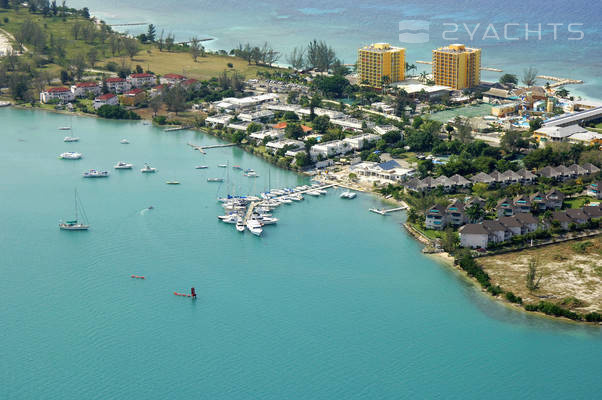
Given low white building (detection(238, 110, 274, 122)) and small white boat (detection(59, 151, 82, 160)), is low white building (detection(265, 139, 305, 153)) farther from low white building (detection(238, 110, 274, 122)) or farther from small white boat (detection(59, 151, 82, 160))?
small white boat (detection(59, 151, 82, 160))

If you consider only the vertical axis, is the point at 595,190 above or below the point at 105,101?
below

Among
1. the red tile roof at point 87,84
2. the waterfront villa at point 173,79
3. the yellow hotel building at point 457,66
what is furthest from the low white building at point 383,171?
the red tile roof at point 87,84

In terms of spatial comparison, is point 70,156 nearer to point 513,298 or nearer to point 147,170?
point 147,170

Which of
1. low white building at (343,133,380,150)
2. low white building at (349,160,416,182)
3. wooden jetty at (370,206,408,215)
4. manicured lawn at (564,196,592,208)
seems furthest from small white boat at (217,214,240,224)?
manicured lawn at (564,196,592,208)

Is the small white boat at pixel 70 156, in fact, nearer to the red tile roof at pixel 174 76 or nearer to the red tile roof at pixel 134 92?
the red tile roof at pixel 134 92

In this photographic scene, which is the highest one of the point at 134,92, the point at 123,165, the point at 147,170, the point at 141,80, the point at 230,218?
the point at 141,80

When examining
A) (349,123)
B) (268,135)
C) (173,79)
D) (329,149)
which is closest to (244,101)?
(173,79)
